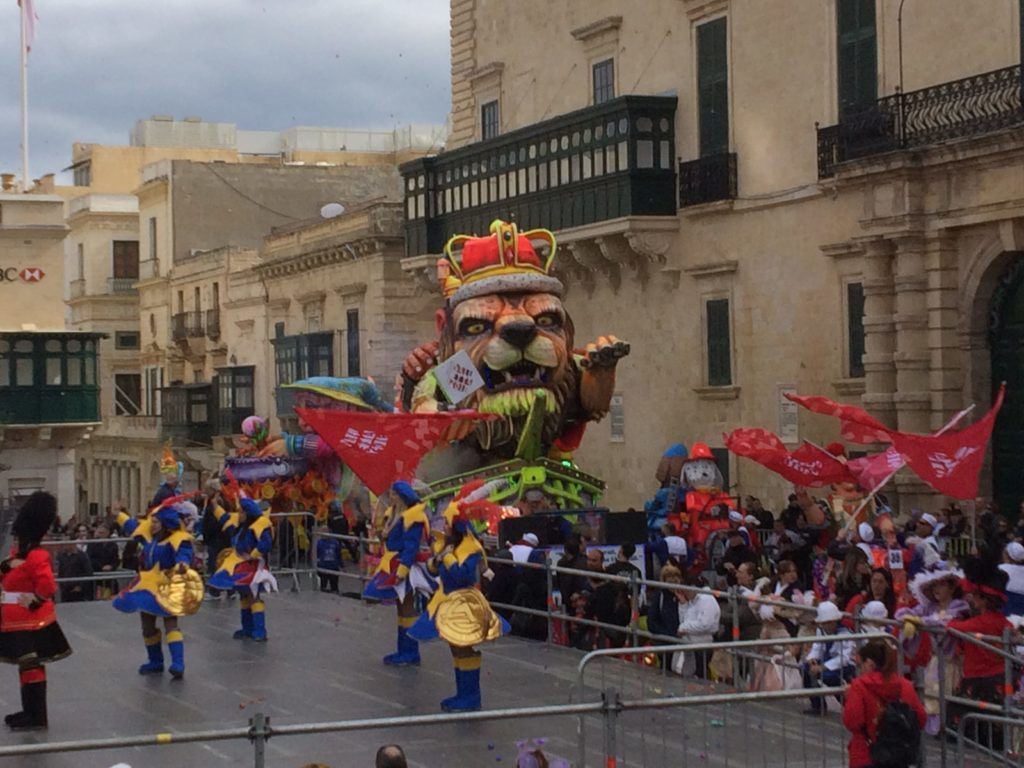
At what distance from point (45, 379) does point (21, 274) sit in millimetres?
2311

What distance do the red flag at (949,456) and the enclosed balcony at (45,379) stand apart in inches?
1103

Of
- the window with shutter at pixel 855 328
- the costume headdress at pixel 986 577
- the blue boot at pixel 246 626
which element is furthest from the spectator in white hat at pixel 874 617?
the window with shutter at pixel 855 328

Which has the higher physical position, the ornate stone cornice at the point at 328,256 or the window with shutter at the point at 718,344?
the ornate stone cornice at the point at 328,256

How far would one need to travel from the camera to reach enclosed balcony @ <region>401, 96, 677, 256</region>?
101 ft

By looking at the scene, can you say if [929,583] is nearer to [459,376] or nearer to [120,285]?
[459,376]

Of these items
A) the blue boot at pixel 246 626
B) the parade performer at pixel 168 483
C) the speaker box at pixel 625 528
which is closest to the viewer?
the parade performer at pixel 168 483

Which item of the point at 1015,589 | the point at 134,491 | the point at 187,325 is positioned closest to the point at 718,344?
the point at 1015,589

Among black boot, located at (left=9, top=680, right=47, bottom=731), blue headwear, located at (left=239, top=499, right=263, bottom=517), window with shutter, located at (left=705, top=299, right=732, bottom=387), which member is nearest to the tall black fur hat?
black boot, located at (left=9, top=680, right=47, bottom=731)

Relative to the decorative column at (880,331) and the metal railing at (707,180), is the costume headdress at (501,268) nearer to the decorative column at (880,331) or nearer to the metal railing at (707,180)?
the decorative column at (880,331)

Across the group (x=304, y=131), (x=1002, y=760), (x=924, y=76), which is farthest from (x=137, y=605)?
(x=304, y=131)

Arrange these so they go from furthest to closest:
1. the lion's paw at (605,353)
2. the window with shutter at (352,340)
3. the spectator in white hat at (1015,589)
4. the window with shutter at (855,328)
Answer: the window with shutter at (352,340), the window with shutter at (855,328), the lion's paw at (605,353), the spectator in white hat at (1015,589)

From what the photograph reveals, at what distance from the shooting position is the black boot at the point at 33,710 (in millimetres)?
14477

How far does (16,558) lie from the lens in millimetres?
14281

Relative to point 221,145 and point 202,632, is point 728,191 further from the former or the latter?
point 221,145
